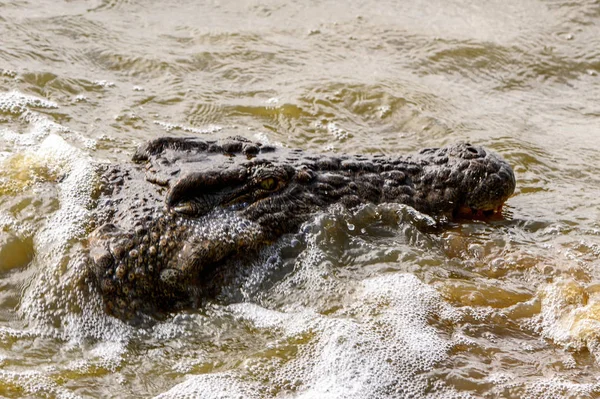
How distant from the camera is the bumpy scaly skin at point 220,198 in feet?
13.9

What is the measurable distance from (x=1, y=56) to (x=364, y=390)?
206 inches

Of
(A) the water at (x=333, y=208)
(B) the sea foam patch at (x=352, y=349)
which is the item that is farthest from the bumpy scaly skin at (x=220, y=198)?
(B) the sea foam patch at (x=352, y=349)

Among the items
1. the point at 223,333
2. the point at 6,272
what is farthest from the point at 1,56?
the point at 223,333

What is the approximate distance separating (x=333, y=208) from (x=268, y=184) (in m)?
0.45

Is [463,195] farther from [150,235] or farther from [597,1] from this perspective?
[597,1]

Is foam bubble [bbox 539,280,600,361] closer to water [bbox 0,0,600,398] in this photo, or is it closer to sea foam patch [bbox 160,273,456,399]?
water [bbox 0,0,600,398]

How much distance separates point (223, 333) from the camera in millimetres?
4199

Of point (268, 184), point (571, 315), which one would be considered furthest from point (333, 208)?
point (571, 315)

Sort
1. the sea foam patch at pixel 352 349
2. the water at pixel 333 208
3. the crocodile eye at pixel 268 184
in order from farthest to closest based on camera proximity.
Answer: the crocodile eye at pixel 268 184 < the water at pixel 333 208 < the sea foam patch at pixel 352 349

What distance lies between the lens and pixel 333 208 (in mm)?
4781

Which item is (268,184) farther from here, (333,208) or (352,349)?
(352,349)

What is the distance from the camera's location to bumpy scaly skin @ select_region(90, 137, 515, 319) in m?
4.25

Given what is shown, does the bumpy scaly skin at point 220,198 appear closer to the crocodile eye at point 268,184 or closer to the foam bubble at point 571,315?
the crocodile eye at point 268,184

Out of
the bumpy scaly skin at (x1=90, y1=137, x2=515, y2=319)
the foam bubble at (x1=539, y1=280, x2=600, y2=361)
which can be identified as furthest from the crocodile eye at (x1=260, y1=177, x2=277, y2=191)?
the foam bubble at (x1=539, y1=280, x2=600, y2=361)
